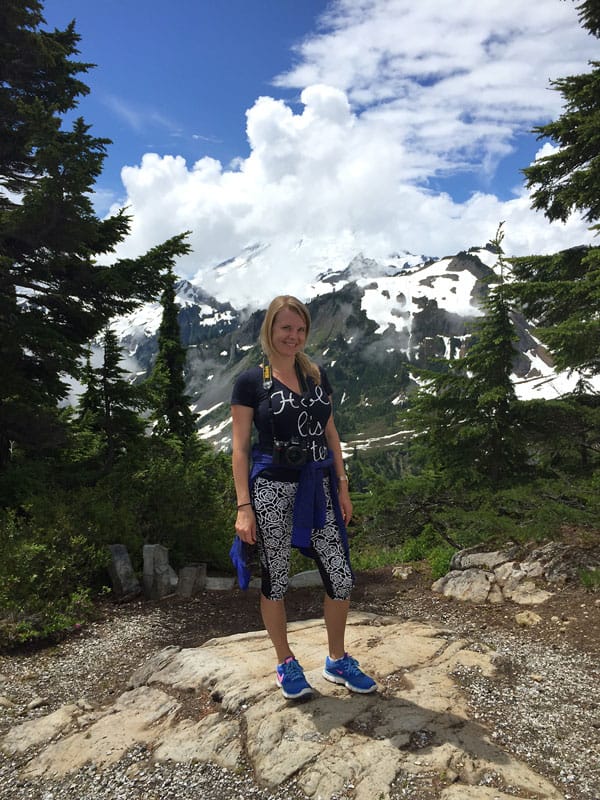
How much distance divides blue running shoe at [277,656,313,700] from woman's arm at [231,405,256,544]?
1149 millimetres

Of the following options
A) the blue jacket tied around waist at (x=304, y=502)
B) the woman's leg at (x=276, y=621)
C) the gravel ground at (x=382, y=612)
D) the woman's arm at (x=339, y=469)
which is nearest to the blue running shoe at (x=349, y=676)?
the woman's leg at (x=276, y=621)

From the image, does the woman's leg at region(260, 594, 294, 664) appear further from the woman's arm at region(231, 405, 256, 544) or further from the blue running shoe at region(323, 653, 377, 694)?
the woman's arm at region(231, 405, 256, 544)

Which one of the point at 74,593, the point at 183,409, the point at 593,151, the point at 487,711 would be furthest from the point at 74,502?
the point at 183,409

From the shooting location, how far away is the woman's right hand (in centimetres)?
391

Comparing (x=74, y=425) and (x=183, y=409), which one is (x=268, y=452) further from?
(x=183, y=409)

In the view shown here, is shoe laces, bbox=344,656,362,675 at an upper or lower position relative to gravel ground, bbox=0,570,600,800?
upper

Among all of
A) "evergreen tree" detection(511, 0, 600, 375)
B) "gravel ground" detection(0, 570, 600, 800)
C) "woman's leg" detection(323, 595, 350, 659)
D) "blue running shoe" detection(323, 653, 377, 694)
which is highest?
"evergreen tree" detection(511, 0, 600, 375)

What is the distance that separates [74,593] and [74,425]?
534 cm

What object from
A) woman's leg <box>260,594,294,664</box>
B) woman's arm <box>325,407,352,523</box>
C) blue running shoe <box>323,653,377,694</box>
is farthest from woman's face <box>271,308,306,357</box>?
blue running shoe <box>323,653,377,694</box>

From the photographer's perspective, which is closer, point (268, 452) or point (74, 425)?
point (268, 452)

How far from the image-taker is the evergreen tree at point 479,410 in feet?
41.4

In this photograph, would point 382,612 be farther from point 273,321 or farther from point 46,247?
point 46,247

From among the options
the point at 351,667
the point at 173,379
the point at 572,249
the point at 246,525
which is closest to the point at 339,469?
the point at 246,525

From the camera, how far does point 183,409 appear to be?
30.0 meters
